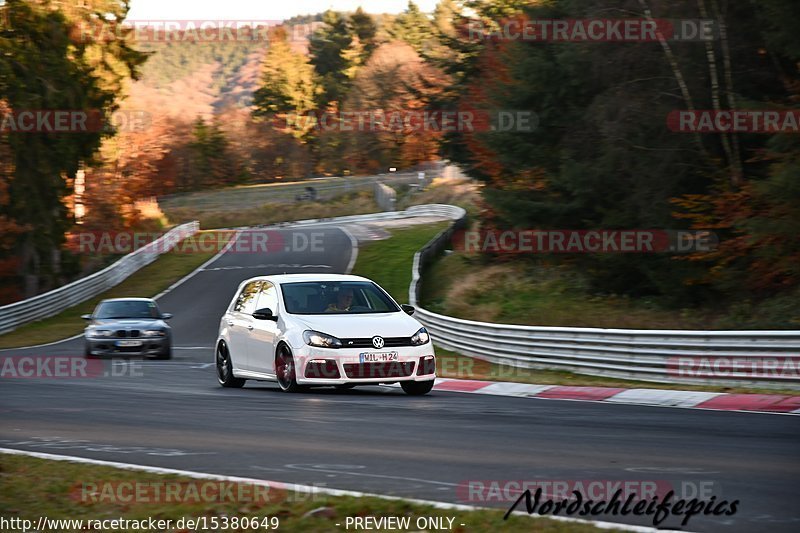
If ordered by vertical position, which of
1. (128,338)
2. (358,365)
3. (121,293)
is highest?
(358,365)

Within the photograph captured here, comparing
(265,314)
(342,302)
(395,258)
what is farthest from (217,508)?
(395,258)

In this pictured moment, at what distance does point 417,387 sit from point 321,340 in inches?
Answer: 55.7

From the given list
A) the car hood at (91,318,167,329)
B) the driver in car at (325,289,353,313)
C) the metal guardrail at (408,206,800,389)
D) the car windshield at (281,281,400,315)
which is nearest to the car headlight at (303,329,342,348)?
the car windshield at (281,281,400,315)

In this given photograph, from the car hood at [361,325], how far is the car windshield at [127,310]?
11997mm

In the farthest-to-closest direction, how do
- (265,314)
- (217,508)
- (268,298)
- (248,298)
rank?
(248,298) < (268,298) < (265,314) < (217,508)

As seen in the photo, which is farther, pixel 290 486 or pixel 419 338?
pixel 419 338

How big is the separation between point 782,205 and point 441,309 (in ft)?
42.7

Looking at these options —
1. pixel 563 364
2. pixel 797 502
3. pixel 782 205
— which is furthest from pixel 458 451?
pixel 782 205

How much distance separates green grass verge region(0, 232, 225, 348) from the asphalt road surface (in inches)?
782

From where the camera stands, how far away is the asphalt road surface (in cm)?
755

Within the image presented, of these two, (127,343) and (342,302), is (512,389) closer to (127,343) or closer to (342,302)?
(342,302)

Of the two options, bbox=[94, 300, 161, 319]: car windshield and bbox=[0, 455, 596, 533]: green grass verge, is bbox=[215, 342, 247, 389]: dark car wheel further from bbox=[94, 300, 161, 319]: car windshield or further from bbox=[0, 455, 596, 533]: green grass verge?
bbox=[94, 300, 161, 319]: car windshield

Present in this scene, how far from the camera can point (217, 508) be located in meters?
6.77

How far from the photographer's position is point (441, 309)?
121 feet
